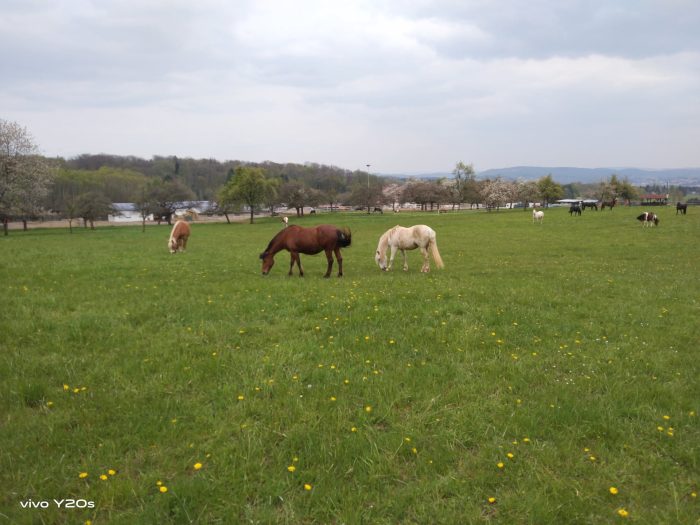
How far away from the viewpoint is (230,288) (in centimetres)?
1245

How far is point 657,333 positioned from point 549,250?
17850 mm

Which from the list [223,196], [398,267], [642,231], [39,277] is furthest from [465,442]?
[223,196]

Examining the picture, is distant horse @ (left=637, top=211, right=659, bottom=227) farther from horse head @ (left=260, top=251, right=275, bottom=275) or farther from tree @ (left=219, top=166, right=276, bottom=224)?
A: tree @ (left=219, top=166, right=276, bottom=224)

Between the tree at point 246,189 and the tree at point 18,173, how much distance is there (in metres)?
29.6

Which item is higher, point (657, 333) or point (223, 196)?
point (223, 196)

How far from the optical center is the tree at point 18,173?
4766 centimetres

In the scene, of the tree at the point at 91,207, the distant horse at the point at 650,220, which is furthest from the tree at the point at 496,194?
the tree at the point at 91,207

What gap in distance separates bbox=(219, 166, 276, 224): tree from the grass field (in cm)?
6758

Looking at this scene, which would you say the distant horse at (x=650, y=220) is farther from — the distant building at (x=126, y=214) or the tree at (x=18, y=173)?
the distant building at (x=126, y=214)

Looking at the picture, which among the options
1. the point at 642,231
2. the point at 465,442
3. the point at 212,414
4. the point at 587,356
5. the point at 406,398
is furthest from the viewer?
the point at 642,231

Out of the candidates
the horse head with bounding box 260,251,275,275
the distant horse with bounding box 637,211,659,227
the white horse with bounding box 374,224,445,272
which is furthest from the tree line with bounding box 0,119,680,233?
the distant horse with bounding box 637,211,659,227

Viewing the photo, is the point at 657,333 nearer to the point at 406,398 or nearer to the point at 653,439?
the point at 653,439

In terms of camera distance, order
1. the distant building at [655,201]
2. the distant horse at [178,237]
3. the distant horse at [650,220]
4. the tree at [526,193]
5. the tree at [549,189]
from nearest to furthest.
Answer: the distant horse at [178,237] → the distant horse at [650,220] → the tree at [549,189] → the distant building at [655,201] → the tree at [526,193]

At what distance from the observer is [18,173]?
48.4m
